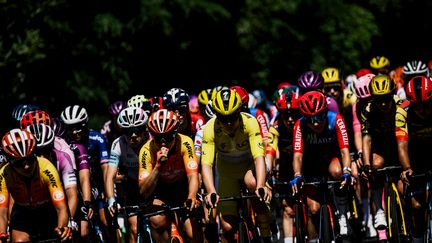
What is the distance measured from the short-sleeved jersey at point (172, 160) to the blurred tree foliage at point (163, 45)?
900cm

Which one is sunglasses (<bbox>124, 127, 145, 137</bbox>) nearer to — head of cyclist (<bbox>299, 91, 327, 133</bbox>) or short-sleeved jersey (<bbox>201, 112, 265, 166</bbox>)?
short-sleeved jersey (<bbox>201, 112, 265, 166</bbox>)

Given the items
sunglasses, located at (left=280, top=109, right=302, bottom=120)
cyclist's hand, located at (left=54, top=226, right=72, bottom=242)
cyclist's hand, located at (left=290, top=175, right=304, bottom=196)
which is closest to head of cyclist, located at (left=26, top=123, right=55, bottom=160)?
cyclist's hand, located at (left=54, top=226, right=72, bottom=242)

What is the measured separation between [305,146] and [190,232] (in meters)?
1.90

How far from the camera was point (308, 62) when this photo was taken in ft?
98.7

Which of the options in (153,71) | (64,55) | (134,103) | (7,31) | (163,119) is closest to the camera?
(163,119)

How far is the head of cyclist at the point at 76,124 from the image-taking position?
41.1ft

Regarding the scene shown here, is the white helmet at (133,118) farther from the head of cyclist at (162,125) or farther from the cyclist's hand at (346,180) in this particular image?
the cyclist's hand at (346,180)

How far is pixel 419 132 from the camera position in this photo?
11.7 metres

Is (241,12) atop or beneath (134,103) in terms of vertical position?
atop

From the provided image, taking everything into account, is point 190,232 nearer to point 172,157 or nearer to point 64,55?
point 172,157

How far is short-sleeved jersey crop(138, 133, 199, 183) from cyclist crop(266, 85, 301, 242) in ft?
6.20

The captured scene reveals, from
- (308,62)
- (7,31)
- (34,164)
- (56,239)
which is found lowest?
(56,239)

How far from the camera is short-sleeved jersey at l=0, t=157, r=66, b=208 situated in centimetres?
992

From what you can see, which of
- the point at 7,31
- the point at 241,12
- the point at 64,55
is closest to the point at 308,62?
the point at 241,12
